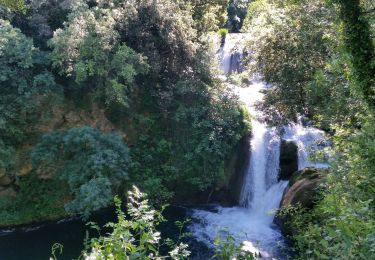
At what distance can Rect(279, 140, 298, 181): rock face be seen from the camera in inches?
584

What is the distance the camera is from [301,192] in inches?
453

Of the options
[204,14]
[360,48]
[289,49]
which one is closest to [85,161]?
[289,49]

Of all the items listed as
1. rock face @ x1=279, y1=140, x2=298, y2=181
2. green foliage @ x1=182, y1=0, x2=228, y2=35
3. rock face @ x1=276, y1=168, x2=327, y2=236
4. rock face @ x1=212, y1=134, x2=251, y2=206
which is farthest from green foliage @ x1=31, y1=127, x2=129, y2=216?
green foliage @ x1=182, y1=0, x2=228, y2=35

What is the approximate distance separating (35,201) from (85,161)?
2657mm

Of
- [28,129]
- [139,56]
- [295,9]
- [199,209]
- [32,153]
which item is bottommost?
[199,209]

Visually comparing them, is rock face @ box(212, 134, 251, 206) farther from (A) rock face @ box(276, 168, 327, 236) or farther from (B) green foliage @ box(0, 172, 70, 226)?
(B) green foliage @ box(0, 172, 70, 226)

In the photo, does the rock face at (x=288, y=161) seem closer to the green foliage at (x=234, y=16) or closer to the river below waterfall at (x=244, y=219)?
the river below waterfall at (x=244, y=219)

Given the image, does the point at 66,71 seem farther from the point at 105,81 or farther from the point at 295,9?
the point at 295,9

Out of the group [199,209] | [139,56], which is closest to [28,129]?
[139,56]

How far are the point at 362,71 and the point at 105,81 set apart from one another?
8823 millimetres

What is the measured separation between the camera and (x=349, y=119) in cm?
877

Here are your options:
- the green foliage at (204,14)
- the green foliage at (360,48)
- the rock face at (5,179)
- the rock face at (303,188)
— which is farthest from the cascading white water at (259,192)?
the rock face at (5,179)

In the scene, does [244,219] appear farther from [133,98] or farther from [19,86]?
[19,86]

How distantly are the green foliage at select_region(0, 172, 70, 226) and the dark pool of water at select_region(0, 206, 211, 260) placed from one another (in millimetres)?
365
